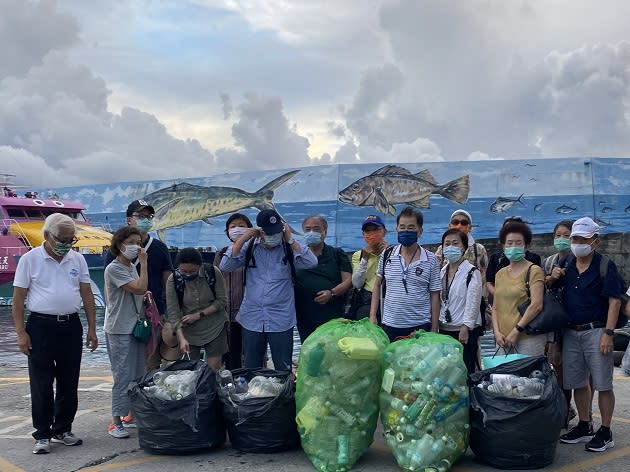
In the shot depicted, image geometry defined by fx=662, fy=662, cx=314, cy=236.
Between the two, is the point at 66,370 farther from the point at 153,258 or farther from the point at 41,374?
the point at 153,258

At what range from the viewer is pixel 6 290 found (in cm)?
2198

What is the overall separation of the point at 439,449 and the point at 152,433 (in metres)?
1.83

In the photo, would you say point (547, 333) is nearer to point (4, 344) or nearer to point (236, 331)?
point (236, 331)

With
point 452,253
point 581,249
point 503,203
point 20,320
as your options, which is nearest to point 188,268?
point 20,320

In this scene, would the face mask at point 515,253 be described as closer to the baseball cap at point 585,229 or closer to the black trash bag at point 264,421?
the baseball cap at point 585,229

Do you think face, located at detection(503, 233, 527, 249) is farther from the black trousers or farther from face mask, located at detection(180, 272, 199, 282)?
the black trousers

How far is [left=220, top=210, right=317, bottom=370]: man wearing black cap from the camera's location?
4836mm

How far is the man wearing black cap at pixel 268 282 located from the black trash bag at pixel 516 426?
1.52 metres

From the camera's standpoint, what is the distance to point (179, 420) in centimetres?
420

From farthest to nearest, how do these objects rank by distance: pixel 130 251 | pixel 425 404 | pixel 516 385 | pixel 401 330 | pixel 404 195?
pixel 404 195 < pixel 130 251 < pixel 401 330 < pixel 516 385 < pixel 425 404

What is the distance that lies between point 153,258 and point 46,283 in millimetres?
918

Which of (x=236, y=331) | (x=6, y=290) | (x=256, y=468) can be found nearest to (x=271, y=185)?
(x=6, y=290)

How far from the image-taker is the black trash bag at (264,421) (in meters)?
4.18

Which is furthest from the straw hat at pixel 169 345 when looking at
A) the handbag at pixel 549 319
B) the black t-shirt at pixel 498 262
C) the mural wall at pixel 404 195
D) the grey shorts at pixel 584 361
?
the mural wall at pixel 404 195
